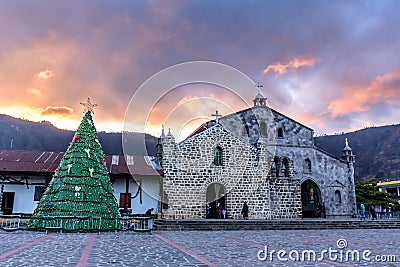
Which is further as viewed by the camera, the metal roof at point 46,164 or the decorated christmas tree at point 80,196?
the metal roof at point 46,164

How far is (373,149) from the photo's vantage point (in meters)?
72.3

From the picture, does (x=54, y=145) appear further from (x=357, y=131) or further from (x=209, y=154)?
(x=357, y=131)

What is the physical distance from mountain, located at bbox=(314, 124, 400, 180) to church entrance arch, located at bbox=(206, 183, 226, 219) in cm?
5235

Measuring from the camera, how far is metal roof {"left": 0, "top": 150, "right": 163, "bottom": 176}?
18812 millimetres

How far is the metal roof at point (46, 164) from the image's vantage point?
18.8 m

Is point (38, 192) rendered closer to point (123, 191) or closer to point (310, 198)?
point (123, 191)

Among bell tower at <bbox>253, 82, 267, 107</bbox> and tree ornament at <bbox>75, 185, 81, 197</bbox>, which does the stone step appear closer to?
tree ornament at <bbox>75, 185, 81, 197</bbox>

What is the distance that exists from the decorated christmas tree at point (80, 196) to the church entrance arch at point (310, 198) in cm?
1754

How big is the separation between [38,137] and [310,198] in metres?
58.7

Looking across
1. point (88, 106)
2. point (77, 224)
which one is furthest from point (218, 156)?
point (77, 224)

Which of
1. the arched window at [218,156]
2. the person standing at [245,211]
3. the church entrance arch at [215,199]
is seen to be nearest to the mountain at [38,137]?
the church entrance arch at [215,199]

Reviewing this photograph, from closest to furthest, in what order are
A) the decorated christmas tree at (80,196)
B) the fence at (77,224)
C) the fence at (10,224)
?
1. the fence at (77,224)
2. the decorated christmas tree at (80,196)
3. the fence at (10,224)

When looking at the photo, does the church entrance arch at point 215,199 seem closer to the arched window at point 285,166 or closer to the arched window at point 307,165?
the arched window at point 285,166

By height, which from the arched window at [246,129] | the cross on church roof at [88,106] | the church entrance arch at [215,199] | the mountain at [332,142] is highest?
the mountain at [332,142]
